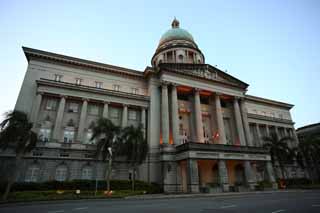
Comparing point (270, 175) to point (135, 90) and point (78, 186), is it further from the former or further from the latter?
point (78, 186)

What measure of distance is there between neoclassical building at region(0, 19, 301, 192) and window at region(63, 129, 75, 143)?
0.14 m

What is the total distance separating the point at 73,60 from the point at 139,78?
12490mm

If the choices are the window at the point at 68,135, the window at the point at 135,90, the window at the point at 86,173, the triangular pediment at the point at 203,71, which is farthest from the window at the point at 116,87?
the window at the point at 86,173

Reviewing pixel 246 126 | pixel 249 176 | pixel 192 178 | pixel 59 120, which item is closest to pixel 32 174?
pixel 59 120

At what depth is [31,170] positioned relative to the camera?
24.6 meters

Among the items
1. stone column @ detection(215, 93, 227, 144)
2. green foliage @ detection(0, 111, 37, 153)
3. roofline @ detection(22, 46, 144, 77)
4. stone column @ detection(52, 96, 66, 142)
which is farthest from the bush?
roofline @ detection(22, 46, 144, 77)

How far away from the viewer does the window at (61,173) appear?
25678 millimetres

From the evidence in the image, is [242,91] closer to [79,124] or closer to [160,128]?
[160,128]

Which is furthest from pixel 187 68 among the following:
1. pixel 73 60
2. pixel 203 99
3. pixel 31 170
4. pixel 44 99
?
pixel 31 170

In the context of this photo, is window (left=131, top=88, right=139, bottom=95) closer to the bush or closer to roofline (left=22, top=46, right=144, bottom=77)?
roofline (left=22, top=46, right=144, bottom=77)

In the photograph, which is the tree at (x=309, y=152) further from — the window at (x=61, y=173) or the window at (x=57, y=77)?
the window at (x=57, y=77)

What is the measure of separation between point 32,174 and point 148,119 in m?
18.8

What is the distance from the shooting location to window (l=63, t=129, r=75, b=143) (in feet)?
94.8

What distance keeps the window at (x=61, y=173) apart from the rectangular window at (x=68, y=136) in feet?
13.8
